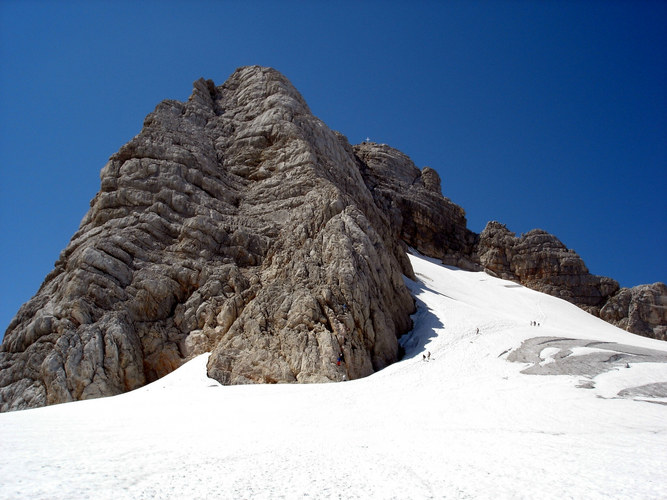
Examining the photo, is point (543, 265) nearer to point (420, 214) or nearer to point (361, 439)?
point (420, 214)

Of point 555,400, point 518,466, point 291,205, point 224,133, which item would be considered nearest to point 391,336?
point 555,400

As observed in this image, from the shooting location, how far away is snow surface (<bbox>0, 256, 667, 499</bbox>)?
8.62 metres

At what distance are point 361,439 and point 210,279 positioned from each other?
818 inches

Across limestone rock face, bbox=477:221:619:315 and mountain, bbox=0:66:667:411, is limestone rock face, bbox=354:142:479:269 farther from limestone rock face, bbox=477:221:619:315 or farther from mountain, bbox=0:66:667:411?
mountain, bbox=0:66:667:411

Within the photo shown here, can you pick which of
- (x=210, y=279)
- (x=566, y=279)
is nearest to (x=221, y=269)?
(x=210, y=279)

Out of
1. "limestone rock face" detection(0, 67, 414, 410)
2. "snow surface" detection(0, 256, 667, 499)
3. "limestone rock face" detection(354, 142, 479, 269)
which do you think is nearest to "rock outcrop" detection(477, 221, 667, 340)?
"limestone rock face" detection(354, 142, 479, 269)

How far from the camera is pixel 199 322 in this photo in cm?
2912

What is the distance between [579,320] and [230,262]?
38286 mm

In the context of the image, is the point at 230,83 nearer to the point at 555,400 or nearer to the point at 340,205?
the point at 340,205

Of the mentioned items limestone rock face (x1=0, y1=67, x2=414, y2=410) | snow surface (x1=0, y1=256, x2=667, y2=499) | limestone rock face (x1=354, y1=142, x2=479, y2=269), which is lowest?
snow surface (x1=0, y1=256, x2=667, y2=499)

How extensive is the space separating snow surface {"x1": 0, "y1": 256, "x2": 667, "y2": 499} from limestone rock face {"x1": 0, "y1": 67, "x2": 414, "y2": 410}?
300 centimetres

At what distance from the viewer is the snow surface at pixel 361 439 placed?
8625 mm

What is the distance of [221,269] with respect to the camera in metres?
31.6

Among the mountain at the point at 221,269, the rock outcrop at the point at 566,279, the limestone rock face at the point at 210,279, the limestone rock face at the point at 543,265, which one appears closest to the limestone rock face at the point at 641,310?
the rock outcrop at the point at 566,279
